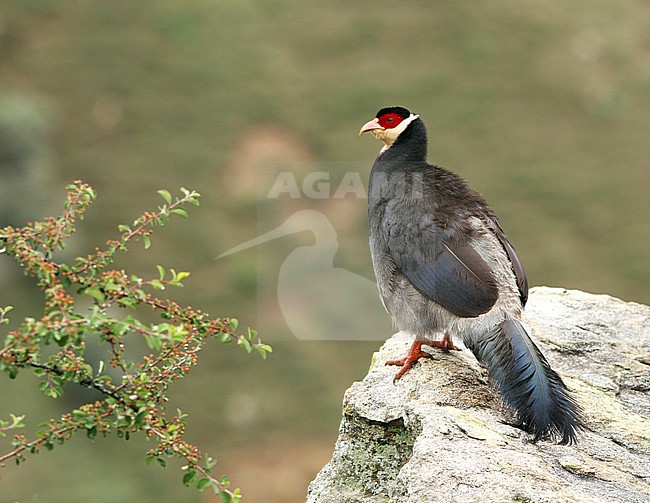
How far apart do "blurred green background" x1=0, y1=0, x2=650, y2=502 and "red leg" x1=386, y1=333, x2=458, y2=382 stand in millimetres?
13114

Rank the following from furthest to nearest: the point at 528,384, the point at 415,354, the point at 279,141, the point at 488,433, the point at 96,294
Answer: the point at 279,141 → the point at 415,354 → the point at 528,384 → the point at 488,433 → the point at 96,294

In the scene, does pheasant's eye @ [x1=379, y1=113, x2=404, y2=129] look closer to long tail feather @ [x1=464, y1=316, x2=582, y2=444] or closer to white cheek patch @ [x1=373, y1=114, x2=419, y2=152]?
white cheek patch @ [x1=373, y1=114, x2=419, y2=152]

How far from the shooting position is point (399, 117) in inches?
252

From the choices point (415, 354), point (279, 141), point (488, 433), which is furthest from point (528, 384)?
point (279, 141)

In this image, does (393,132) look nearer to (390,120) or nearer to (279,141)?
(390,120)

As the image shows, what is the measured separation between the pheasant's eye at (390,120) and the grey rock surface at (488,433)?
157 cm

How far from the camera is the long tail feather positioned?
179 inches

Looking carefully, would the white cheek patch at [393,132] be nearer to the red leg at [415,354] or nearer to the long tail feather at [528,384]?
the red leg at [415,354]

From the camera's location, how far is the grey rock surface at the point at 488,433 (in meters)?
3.95

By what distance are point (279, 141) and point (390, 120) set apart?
58.4 feet

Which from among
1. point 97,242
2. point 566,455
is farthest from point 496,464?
point 97,242

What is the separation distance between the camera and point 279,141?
24.0 metres

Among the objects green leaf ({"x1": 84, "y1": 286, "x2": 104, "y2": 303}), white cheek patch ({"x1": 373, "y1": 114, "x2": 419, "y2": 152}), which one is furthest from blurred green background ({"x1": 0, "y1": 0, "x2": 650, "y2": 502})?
green leaf ({"x1": 84, "y1": 286, "x2": 104, "y2": 303})

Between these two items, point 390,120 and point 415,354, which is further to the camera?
point 390,120
